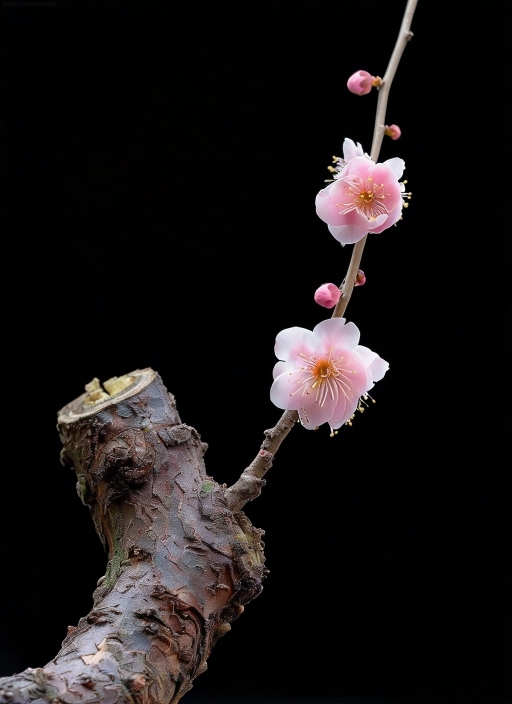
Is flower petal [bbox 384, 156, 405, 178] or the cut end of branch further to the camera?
the cut end of branch

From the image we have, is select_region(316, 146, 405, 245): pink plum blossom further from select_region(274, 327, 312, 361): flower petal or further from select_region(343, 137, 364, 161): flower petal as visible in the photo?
select_region(274, 327, 312, 361): flower petal

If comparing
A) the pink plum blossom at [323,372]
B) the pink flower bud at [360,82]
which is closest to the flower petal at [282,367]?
the pink plum blossom at [323,372]

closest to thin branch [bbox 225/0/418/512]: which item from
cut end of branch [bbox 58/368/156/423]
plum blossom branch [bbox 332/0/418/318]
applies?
plum blossom branch [bbox 332/0/418/318]

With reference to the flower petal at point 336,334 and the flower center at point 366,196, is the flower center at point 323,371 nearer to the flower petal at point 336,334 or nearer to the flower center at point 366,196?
the flower petal at point 336,334

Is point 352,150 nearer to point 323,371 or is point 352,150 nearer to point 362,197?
point 362,197

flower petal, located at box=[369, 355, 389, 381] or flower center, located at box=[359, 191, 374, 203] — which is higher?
flower center, located at box=[359, 191, 374, 203]

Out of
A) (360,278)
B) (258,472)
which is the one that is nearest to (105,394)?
(258,472)
